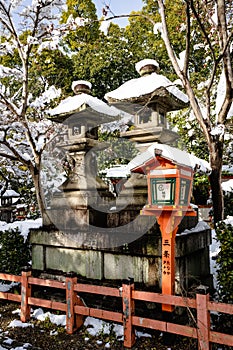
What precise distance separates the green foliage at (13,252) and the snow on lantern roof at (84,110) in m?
3.30

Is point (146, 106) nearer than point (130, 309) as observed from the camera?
No

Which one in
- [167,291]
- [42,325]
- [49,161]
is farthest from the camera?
[49,161]

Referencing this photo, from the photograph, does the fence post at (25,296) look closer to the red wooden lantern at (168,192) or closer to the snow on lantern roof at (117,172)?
the red wooden lantern at (168,192)

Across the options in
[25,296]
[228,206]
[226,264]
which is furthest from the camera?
[228,206]

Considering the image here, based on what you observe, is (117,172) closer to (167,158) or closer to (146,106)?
(146,106)

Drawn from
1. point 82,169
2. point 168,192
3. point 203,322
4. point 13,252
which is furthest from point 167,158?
point 13,252

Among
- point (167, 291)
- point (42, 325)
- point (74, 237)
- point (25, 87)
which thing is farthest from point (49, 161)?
point (167, 291)

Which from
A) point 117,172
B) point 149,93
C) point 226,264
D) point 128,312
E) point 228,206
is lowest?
point 128,312

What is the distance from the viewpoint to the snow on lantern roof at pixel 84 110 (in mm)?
6844

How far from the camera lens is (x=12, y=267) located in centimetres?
752

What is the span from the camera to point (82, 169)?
7.07 meters

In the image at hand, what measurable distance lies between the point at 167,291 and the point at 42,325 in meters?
2.64

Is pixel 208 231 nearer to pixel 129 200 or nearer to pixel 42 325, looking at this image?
pixel 129 200

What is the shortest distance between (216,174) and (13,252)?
5361mm
